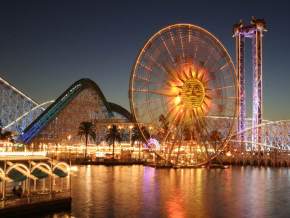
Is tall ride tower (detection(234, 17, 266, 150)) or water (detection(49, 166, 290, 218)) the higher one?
tall ride tower (detection(234, 17, 266, 150))

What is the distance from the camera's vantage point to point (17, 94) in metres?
102

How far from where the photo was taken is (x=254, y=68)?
119 metres

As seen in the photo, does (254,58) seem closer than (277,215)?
No

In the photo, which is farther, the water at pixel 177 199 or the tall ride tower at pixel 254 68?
the tall ride tower at pixel 254 68

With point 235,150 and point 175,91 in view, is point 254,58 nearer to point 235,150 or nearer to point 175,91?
point 235,150

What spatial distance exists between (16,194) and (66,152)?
7236cm

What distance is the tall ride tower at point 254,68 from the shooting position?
117562 mm

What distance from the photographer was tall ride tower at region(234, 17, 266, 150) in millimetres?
117562

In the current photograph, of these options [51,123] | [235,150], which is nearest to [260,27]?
[235,150]

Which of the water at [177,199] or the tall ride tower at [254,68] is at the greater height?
the tall ride tower at [254,68]

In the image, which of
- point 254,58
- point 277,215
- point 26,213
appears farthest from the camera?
point 254,58

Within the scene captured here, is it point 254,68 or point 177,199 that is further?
point 254,68

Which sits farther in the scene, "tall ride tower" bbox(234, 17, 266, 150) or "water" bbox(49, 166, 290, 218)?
"tall ride tower" bbox(234, 17, 266, 150)

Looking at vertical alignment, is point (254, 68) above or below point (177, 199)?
above
